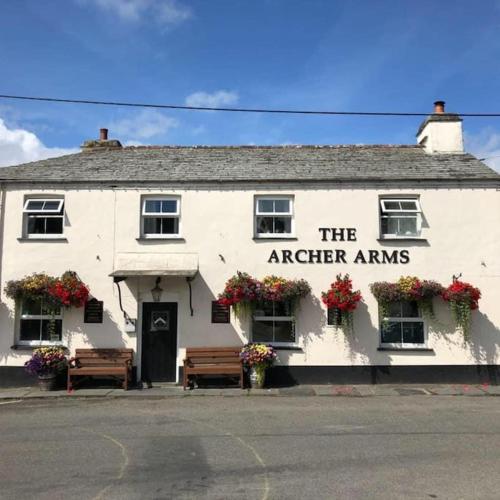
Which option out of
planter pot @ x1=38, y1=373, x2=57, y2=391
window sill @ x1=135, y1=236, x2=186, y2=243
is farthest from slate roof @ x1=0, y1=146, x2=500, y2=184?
planter pot @ x1=38, y1=373, x2=57, y2=391

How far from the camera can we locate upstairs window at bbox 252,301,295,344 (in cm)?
1345

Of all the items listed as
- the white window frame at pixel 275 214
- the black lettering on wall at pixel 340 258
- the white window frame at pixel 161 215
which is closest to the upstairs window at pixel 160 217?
the white window frame at pixel 161 215

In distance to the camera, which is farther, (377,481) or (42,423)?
(42,423)

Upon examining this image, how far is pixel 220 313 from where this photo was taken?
43.6ft

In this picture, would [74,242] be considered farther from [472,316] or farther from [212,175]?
[472,316]

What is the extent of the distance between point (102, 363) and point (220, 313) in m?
3.24

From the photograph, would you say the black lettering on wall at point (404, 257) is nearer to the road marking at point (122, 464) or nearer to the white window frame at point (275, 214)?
the white window frame at point (275, 214)

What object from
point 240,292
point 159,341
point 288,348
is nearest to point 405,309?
point 288,348

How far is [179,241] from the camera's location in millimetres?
13586

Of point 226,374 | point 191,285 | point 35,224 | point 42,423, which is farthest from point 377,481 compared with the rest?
point 35,224

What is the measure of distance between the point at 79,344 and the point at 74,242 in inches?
107

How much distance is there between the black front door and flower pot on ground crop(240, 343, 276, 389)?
2058 mm

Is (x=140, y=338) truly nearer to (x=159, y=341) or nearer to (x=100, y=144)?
(x=159, y=341)

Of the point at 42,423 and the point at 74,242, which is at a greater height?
the point at 74,242
